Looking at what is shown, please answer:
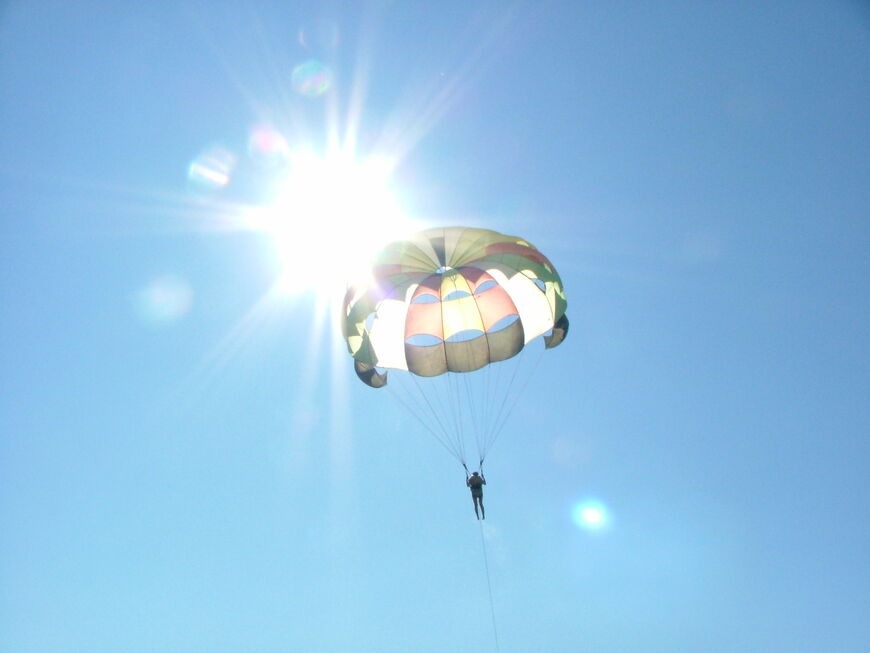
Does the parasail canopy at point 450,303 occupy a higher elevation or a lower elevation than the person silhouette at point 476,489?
higher

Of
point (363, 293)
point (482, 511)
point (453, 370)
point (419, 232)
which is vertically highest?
point (419, 232)

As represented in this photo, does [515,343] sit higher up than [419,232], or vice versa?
[419,232]

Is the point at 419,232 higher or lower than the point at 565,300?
higher

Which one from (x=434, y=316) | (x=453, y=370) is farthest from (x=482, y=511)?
(x=434, y=316)

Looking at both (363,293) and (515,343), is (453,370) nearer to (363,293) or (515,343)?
(515,343)

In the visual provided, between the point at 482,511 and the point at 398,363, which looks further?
the point at 398,363

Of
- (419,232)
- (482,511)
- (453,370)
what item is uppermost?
(419,232)

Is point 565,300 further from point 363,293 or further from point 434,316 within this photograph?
point 363,293

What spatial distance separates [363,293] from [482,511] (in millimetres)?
5966

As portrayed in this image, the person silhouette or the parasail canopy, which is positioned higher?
the parasail canopy

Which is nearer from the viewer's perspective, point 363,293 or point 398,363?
point 363,293

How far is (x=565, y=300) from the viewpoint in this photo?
15.4 meters

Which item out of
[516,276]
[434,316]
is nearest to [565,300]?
[516,276]

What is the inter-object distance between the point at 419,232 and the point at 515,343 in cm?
367
